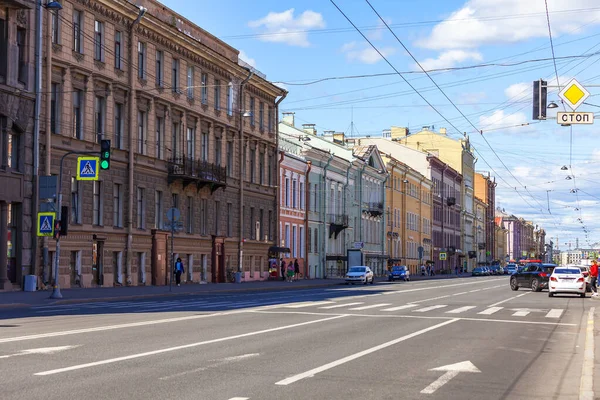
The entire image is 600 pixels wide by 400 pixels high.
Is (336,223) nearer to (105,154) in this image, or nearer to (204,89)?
(204,89)

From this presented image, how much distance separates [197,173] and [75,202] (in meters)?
11.7

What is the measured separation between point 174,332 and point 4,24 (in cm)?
2241

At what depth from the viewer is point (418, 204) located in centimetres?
10875

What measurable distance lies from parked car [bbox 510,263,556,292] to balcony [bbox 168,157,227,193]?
17341 mm

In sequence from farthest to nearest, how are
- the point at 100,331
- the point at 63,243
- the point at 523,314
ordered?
the point at 63,243
the point at 523,314
the point at 100,331

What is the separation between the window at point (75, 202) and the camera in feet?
128

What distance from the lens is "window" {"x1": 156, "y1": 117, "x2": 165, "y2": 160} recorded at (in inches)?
1858

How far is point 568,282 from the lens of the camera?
130ft

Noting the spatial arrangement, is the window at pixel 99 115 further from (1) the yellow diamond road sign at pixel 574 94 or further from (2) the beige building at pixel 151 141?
(1) the yellow diamond road sign at pixel 574 94

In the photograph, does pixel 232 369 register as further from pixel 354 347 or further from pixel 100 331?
pixel 100 331

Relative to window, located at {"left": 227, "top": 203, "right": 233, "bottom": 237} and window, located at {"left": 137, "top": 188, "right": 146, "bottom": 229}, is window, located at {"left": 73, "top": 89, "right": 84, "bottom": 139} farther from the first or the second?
window, located at {"left": 227, "top": 203, "right": 233, "bottom": 237}

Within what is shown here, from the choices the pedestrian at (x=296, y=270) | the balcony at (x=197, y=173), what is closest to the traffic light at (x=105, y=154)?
the balcony at (x=197, y=173)

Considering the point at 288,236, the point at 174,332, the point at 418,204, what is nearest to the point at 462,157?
the point at 418,204

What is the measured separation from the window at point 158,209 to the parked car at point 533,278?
→ 62.0 ft
